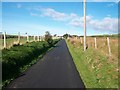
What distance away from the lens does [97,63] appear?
1728 centimetres

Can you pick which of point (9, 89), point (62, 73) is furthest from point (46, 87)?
point (62, 73)

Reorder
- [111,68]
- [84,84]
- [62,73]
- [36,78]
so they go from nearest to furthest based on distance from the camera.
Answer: [84,84] < [36,78] < [62,73] < [111,68]

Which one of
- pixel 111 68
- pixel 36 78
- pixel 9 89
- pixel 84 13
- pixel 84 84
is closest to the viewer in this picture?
pixel 9 89

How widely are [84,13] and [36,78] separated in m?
20.0

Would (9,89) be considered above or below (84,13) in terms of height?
below

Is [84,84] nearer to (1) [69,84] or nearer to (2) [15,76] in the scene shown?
(1) [69,84]

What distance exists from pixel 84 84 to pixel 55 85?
1.29 metres

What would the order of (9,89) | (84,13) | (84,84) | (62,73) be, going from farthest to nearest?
(84,13) → (62,73) → (84,84) → (9,89)

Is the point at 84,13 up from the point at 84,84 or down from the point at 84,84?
up

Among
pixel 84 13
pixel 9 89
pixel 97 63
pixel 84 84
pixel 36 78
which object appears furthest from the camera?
pixel 84 13

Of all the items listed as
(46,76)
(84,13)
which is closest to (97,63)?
(46,76)

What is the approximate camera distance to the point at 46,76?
1296 cm

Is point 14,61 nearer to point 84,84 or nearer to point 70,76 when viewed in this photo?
point 70,76

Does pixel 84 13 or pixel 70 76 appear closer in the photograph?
pixel 70 76
